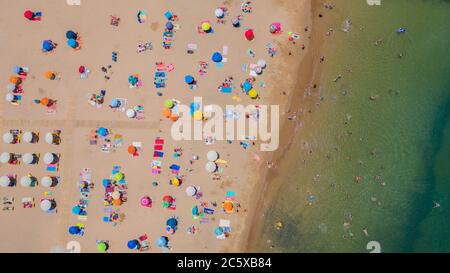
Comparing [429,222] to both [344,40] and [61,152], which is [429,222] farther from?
[61,152]

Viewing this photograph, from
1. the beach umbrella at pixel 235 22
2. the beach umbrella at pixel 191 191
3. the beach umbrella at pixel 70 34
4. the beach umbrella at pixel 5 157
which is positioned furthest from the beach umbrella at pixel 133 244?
the beach umbrella at pixel 235 22

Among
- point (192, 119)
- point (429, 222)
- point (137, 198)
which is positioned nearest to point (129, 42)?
point (192, 119)

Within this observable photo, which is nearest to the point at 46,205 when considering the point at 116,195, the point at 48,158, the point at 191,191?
the point at 48,158

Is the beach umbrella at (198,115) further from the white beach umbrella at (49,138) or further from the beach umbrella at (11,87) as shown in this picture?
the beach umbrella at (11,87)

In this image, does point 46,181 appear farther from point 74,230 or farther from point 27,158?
point 74,230

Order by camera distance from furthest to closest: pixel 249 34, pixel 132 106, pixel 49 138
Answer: pixel 132 106 → pixel 249 34 → pixel 49 138
